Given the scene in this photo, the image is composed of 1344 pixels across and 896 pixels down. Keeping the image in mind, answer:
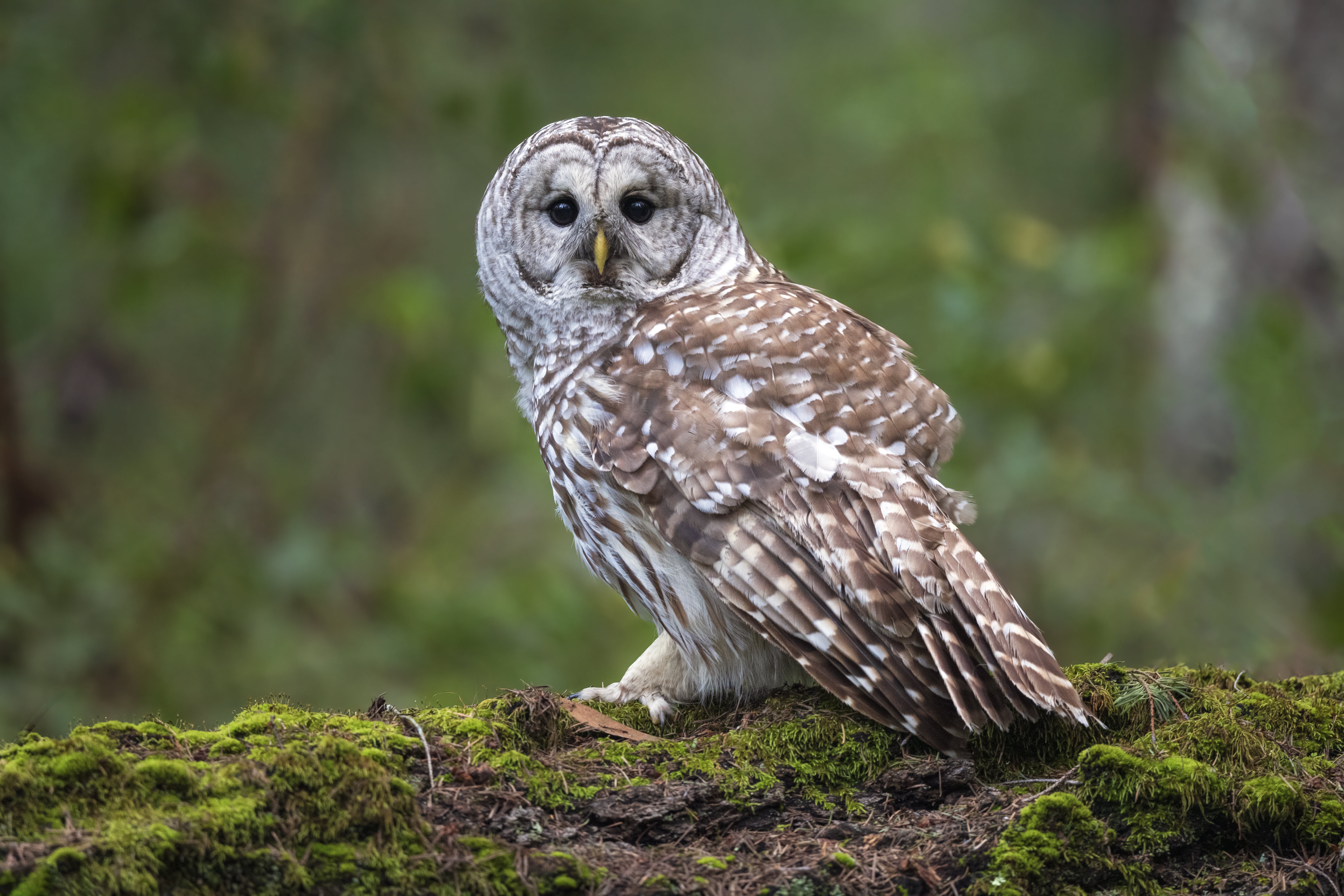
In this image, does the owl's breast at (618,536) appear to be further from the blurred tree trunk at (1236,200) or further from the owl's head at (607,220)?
the blurred tree trunk at (1236,200)

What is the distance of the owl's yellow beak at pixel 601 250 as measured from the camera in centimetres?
353

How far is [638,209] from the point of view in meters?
3.66

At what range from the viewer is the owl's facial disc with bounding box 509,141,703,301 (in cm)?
358

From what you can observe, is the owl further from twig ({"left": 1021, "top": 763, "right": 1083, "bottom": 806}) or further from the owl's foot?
twig ({"left": 1021, "top": 763, "right": 1083, "bottom": 806})

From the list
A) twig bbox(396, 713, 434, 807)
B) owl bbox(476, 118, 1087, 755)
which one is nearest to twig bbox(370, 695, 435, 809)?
twig bbox(396, 713, 434, 807)

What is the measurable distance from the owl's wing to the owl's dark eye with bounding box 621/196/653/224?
0.40 m

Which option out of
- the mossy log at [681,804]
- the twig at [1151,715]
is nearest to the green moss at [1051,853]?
the mossy log at [681,804]

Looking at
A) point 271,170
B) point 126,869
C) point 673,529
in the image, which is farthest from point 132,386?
point 126,869

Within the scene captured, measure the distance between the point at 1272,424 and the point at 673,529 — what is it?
12.7 ft

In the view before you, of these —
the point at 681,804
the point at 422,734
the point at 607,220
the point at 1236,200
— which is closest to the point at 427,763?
the point at 422,734

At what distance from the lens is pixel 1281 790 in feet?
8.00

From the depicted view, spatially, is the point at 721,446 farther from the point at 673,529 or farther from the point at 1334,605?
the point at 1334,605

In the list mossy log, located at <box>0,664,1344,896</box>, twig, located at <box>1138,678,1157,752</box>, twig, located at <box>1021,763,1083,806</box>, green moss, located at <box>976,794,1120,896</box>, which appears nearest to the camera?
mossy log, located at <box>0,664,1344,896</box>

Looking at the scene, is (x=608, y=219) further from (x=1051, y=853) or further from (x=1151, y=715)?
A: (x=1051, y=853)
